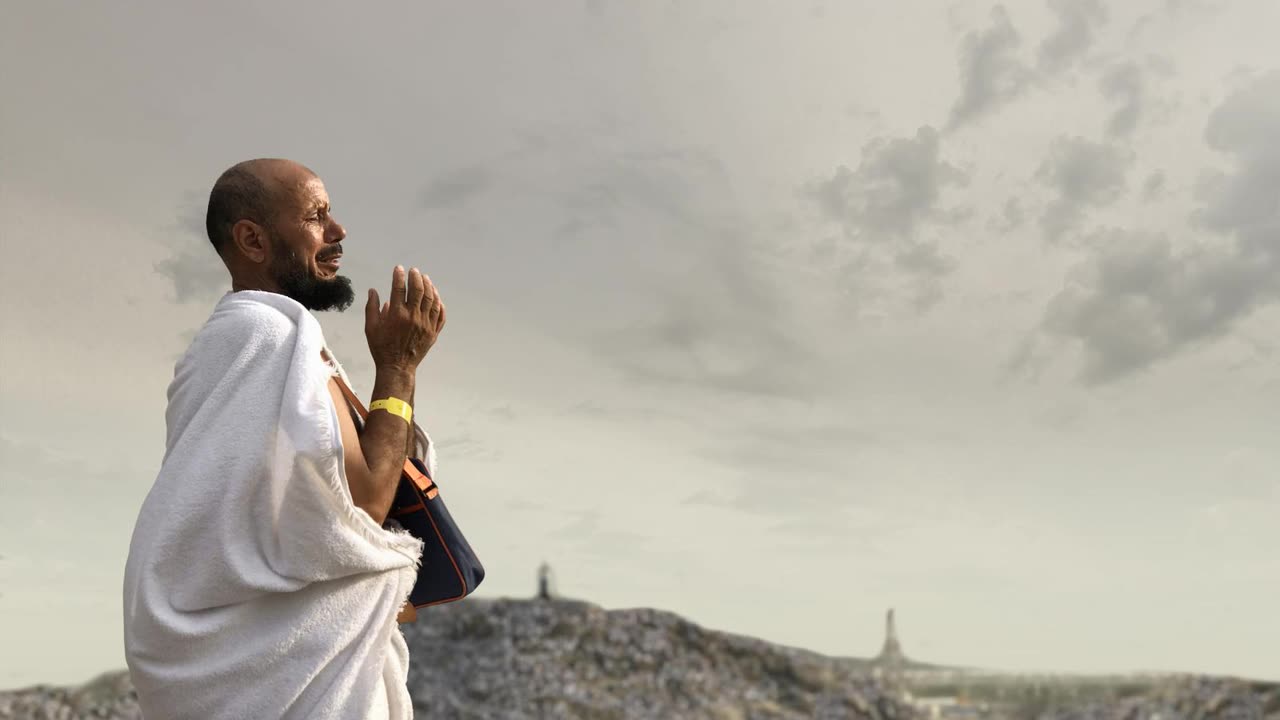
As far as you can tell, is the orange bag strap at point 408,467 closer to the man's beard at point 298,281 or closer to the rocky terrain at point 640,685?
the man's beard at point 298,281

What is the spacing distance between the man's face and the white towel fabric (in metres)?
0.27

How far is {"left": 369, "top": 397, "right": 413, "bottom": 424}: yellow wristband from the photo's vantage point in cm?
215

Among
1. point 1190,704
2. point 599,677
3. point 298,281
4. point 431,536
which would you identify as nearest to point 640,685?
point 599,677

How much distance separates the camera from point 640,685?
9352 millimetres

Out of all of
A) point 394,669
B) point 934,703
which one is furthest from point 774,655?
point 394,669

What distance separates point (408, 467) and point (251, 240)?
611 millimetres

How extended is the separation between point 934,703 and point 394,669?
8377 mm

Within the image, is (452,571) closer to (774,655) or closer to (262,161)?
(262,161)

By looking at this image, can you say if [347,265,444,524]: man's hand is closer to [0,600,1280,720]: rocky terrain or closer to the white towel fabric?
the white towel fabric

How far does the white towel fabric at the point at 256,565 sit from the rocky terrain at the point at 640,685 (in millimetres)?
7233

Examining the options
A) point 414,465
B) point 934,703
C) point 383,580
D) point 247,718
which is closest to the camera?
point 247,718

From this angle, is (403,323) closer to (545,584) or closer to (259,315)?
(259,315)

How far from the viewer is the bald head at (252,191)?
2.28m

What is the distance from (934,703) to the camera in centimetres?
955
